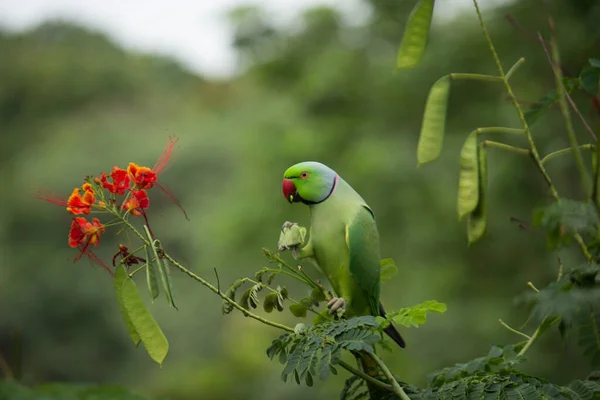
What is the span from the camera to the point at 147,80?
2391cm

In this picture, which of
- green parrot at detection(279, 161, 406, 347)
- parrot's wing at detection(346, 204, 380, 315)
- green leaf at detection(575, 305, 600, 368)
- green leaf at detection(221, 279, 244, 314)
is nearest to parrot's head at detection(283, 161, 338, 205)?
green parrot at detection(279, 161, 406, 347)

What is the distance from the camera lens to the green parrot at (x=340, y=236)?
1.82m

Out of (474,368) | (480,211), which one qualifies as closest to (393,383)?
(474,368)

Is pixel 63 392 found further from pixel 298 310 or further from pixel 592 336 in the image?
pixel 592 336

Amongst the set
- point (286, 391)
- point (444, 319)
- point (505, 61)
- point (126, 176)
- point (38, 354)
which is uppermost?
point (505, 61)

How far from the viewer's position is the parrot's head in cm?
187

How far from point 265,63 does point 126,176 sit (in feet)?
28.5

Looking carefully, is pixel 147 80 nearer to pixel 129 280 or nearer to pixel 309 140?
pixel 309 140

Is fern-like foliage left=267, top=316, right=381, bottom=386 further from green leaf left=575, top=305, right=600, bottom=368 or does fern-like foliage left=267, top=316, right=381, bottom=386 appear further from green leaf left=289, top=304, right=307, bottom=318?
green leaf left=575, top=305, right=600, bottom=368

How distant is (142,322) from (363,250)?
1.96ft

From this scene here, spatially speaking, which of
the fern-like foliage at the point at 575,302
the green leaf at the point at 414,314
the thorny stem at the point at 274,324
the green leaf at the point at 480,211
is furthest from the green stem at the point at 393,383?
the green leaf at the point at 480,211

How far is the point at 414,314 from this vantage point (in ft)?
5.54

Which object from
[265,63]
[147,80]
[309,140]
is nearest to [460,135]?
[309,140]

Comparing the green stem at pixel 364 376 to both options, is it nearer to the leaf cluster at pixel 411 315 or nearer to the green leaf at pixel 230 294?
the leaf cluster at pixel 411 315
